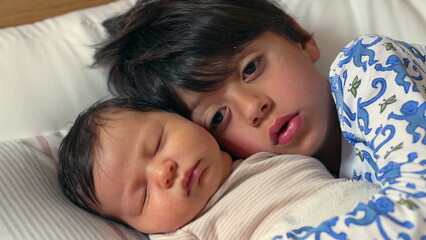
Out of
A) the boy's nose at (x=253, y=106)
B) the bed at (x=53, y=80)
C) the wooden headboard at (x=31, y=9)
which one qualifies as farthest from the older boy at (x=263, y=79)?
the wooden headboard at (x=31, y=9)

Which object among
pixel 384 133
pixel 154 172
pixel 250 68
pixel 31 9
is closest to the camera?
pixel 384 133

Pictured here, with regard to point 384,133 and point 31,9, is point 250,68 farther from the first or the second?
point 31,9

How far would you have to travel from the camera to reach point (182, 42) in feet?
3.16

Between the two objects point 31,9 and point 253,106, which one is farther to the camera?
point 31,9

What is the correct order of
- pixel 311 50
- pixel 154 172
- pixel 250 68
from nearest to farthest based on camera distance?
pixel 154 172 → pixel 250 68 → pixel 311 50

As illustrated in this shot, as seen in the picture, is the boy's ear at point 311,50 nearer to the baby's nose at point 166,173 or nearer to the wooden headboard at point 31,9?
the baby's nose at point 166,173

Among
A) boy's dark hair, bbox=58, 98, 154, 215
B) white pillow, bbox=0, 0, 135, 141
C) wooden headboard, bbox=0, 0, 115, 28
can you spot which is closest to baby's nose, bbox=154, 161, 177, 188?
boy's dark hair, bbox=58, 98, 154, 215

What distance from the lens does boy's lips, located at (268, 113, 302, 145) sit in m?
0.92

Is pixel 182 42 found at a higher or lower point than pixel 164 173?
higher

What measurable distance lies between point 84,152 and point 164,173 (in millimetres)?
150

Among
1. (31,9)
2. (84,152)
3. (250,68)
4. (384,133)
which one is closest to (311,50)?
(250,68)

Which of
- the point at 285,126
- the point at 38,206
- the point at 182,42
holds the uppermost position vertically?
the point at 182,42

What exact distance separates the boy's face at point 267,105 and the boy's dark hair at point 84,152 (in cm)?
12

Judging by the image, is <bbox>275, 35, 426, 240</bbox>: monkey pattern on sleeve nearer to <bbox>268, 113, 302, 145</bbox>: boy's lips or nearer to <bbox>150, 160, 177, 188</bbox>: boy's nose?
<bbox>268, 113, 302, 145</bbox>: boy's lips
